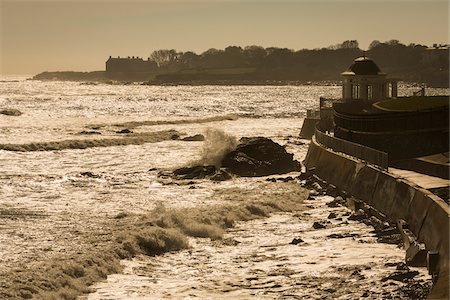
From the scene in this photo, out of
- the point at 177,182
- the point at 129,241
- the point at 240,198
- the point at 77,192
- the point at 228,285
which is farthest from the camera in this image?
the point at 177,182

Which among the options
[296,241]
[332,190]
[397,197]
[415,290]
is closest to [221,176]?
[332,190]

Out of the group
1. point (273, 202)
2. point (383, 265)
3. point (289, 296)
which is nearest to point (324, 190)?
point (273, 202)

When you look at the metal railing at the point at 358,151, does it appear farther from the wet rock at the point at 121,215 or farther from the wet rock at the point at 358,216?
the wet rock at the point at 121,215

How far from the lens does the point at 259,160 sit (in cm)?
3847

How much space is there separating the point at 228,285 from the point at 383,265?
3.55 m

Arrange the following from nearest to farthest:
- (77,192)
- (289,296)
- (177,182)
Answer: (289,296)
(77,192)
(177,182)

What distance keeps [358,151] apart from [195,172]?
10.5 meters

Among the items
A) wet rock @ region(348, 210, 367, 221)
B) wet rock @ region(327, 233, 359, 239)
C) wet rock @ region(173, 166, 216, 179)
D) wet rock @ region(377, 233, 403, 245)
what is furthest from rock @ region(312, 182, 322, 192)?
wet rock @ region(377, 233, 403, 245)

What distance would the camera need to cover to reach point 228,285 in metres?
17.4

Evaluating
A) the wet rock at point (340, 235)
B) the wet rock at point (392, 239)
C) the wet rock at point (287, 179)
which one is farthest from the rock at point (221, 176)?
the wet rock at point (392, 239)

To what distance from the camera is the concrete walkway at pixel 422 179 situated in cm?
2214

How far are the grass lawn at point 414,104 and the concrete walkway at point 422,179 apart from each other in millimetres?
5702

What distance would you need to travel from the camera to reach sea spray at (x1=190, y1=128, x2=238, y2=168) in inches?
1617

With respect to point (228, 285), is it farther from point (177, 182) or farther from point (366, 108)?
point (366, 108)
